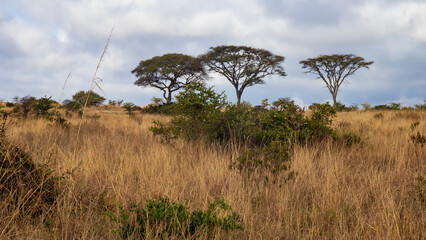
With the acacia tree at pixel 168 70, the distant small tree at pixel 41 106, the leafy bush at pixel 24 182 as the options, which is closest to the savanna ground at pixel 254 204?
the leafy bush at pixel 24 182

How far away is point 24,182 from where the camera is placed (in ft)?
9.81

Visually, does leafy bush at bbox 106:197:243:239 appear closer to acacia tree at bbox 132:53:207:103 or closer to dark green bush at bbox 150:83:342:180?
dark green bush at bbox 150:83:342:180

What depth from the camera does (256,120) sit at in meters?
6.85

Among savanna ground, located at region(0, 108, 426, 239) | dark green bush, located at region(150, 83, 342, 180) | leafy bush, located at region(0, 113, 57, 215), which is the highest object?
dark green bush, located at region(150, 83, 342, 180)

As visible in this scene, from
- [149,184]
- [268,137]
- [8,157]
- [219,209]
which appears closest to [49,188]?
[8,157]

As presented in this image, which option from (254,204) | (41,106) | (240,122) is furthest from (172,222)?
(41,106)

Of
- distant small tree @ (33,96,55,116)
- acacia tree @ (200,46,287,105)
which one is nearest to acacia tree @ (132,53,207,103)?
acacia tree @ (200,46,287,105)

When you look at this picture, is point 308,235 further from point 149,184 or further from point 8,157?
point 8,157

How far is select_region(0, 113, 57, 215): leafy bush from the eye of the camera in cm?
283

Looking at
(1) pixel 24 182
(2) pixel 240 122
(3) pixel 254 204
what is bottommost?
(3) pixel 254 204

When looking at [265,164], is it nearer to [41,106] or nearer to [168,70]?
[41,106]

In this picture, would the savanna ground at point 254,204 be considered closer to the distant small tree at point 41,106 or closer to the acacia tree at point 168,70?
the distant small tree at point 41,106

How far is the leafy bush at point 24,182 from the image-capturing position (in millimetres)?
2834

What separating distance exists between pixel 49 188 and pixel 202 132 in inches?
148
